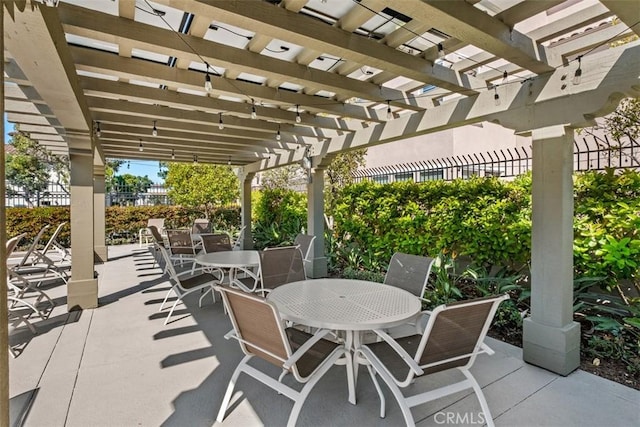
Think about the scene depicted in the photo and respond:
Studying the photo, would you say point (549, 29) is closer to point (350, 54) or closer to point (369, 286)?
point (350, 54)

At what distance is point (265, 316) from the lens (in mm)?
2033

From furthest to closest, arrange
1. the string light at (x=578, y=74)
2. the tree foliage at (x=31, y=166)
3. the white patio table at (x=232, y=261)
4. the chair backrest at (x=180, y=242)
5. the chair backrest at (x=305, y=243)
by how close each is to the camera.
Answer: the tree foliage at (x=31, y=166)
the chair backrest at (x=180, y=242)
the chair backrest at (x=305, y=243)
the white patio table at (x=232, y=261)
the string light at (x=578, y=74)

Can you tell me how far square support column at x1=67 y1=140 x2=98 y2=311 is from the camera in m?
4.73

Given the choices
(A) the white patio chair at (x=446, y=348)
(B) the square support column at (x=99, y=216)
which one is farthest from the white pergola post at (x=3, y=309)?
(B) the square support column at (x=99, y=216)

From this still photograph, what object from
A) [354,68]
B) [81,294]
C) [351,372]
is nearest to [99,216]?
[81,294]

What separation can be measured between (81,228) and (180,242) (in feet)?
8.63

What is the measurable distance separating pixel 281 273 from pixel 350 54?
2.64m

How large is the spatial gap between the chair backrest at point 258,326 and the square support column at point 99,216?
25.3ft

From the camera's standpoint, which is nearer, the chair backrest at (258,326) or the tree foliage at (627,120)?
the chair backrest at (258,326)

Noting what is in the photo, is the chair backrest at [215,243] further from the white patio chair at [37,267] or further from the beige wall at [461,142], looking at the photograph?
the beige wall at [461,142]

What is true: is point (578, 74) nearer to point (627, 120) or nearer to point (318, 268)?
point (627, 120)

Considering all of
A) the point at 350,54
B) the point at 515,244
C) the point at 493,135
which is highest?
the point at 493,135

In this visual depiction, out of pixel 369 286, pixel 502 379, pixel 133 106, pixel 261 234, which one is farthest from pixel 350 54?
pixel 261 234

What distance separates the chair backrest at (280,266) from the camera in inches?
161
